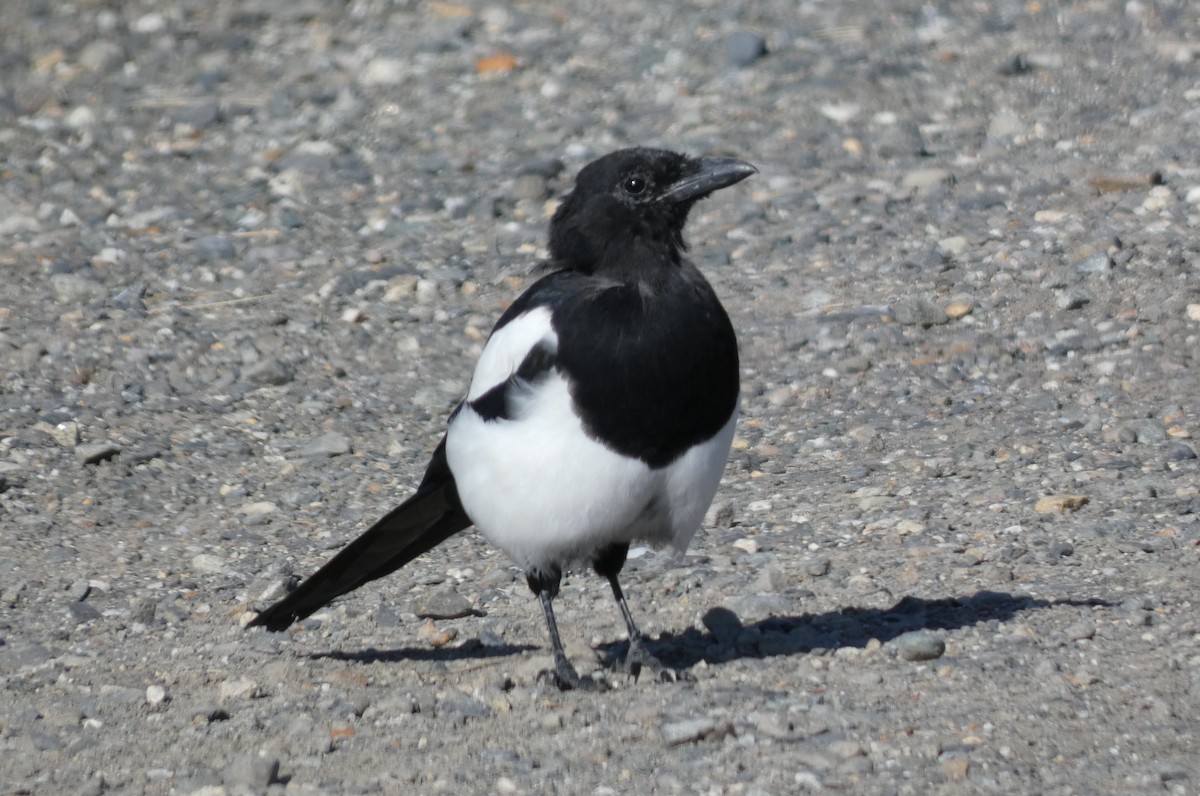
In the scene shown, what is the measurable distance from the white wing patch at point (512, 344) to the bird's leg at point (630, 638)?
1.52 feet

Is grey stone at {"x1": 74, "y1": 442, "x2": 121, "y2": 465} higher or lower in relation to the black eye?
lower

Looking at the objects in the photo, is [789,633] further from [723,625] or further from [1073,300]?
[1073,300]

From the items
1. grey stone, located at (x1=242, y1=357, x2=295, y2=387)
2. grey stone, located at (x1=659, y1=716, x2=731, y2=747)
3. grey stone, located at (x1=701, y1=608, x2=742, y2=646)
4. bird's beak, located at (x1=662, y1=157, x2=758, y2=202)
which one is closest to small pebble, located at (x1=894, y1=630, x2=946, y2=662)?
grey stone, located at (x1=701, y1=608, x2=742, y2=646)

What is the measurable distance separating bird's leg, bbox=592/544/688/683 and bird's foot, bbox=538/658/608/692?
0.08 metres

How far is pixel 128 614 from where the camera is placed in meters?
4.40

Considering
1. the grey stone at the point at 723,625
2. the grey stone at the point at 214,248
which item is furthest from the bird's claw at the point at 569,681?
the grey stone at the point at 214,248

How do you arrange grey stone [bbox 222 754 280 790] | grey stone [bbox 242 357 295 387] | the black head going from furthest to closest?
grey stone [bbox 242 357 295 387] → the black head → grey stone [bbox 222 754 280 790]

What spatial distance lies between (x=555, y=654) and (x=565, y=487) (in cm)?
42

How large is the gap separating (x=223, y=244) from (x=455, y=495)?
10.6 feet

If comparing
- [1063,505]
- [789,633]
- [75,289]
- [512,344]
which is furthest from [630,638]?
[75,289]

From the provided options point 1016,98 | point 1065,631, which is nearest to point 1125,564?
point 1065,631

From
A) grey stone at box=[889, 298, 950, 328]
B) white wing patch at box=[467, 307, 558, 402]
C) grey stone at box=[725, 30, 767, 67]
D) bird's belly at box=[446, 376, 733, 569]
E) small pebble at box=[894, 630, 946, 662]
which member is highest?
white wing patch at box=[467, 307, 558, 402]

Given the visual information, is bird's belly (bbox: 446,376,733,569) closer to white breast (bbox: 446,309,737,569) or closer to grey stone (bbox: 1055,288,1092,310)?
white breast (bbox: 446,309,737,569)

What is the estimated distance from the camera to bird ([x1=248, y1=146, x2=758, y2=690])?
3.56 meters
